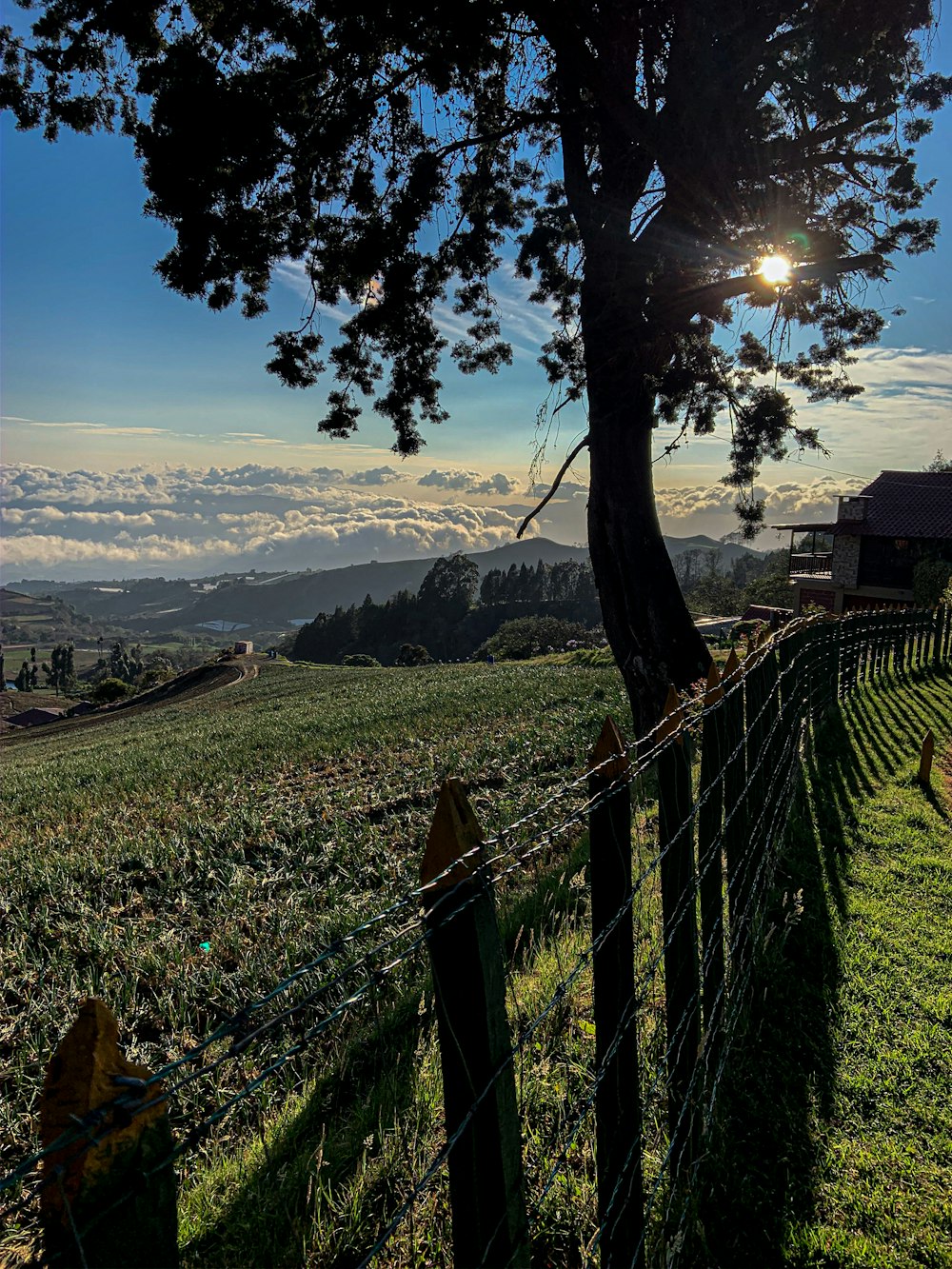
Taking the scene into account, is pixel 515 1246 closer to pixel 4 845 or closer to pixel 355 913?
pixel 355 913

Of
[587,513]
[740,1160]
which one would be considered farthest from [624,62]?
[740,1160]

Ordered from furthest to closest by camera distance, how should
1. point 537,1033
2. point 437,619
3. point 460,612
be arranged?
point 460,612
point 437,619
point 537,1033

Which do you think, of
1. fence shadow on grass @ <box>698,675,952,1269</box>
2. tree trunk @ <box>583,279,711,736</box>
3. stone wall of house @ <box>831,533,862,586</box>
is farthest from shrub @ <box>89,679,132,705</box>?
fence shadow on grass @ <box>698,675,952,1269</box>

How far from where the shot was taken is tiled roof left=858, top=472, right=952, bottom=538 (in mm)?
38438

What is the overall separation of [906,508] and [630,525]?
38.9 meters

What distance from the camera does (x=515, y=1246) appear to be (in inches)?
60.6

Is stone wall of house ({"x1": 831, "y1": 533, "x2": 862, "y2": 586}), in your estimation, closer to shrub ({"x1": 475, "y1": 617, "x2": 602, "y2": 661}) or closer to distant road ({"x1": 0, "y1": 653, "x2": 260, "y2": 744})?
distant road ({"x1": 0, "y1": 653, "x2": 260, "y2": 744})

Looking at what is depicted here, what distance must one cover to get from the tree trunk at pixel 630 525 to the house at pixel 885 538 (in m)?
33.8

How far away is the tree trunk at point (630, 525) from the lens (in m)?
8.50

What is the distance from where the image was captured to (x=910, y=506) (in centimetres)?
4003

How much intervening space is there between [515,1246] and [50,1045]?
409cm

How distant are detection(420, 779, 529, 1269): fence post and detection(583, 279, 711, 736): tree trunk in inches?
284

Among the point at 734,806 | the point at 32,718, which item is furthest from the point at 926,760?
the point at 32,718

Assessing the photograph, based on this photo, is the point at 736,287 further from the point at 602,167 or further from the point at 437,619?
the point at 437,619
